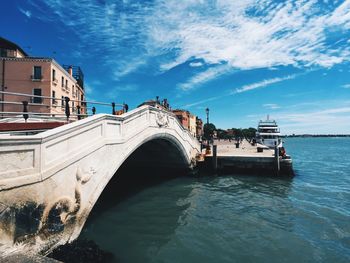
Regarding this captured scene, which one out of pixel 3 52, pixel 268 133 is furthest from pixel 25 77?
pixel 268 133

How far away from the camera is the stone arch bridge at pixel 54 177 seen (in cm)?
505

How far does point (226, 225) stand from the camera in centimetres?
956

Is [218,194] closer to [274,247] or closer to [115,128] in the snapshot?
[274,247]

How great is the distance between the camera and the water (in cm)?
735

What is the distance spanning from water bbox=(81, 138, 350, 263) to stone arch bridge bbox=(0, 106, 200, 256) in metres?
1.85

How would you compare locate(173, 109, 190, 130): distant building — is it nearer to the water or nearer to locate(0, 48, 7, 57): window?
locate(0, 48, 7, 57): window

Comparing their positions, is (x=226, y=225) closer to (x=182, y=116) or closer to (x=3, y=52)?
(x=3, y=52)

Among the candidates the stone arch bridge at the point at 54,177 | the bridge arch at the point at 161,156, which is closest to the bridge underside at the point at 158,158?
the bridge arch at the point at 161,156

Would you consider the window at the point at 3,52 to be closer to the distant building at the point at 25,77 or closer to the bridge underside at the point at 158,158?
the distant building at the point at 25,77

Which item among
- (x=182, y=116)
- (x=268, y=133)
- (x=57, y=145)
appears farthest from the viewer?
(x=182, y=116)

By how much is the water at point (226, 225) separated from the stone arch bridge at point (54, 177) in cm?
185

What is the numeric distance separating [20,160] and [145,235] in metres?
5.03

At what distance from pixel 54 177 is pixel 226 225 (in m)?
6.48

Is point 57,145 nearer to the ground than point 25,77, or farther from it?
nearer to the ground
